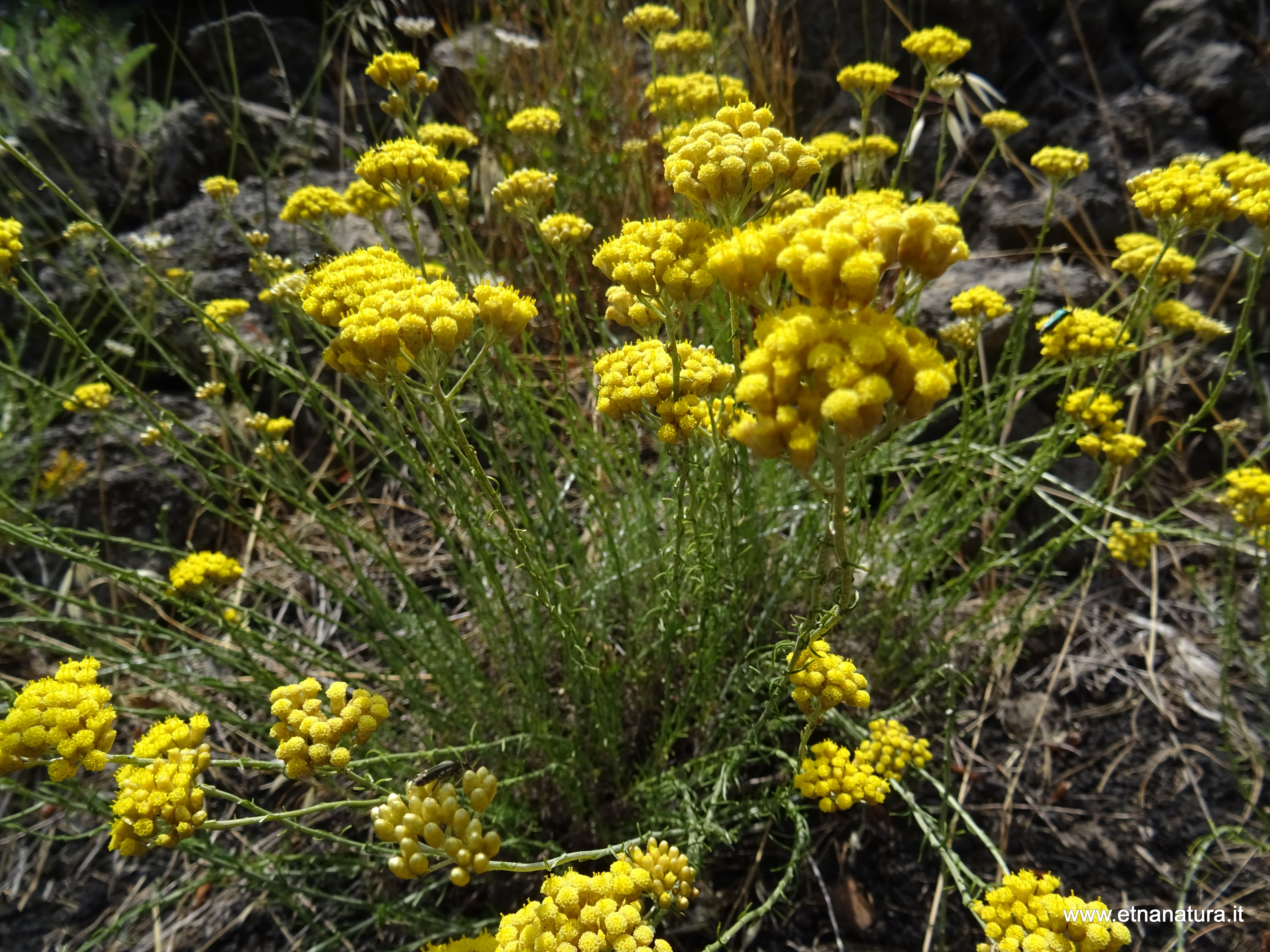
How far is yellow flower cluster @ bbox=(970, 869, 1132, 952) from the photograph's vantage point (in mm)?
1327

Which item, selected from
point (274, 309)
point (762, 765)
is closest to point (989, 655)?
point (762, 765)

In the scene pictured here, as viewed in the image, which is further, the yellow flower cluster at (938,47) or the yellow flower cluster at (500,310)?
the yellow flower cluster at (938,47)

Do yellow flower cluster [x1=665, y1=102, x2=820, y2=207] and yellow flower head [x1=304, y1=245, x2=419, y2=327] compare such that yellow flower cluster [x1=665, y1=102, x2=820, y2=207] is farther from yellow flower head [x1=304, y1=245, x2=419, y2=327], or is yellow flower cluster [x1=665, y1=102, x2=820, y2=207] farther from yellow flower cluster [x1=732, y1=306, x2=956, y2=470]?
yellow flower head [x1=304, y1=245, x2=419, y2=327]

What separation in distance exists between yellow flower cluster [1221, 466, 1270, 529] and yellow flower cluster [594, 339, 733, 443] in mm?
1983

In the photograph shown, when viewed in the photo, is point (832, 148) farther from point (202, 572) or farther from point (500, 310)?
point (202, 572)

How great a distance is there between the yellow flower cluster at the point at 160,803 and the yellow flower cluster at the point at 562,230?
1.54 m

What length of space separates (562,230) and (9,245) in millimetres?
1594

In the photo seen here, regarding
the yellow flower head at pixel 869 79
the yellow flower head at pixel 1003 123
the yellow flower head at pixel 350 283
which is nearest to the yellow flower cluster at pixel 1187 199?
the yellow flower head at pixel 1003 123

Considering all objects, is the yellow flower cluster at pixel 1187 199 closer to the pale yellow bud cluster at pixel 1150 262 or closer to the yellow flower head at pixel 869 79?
the pale yellow bud cluster at pixel 1150 262

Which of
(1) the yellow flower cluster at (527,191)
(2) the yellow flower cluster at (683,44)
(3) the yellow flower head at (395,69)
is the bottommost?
(1) the yellow flower cluster at (527,191)

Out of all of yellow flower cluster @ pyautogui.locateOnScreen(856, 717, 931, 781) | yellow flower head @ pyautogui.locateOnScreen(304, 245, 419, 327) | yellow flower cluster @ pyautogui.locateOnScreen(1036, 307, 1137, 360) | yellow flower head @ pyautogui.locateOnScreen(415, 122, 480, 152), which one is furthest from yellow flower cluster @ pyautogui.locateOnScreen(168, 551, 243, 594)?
yellow flower cluster @ pyautogui.locateOnScreen(1036, 307, 1137, 360)

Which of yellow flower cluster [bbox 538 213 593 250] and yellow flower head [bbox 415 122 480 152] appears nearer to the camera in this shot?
yellow flower cluster [bbox 538 213 593 250]

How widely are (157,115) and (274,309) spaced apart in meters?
2.90

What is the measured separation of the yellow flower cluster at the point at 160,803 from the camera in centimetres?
129
